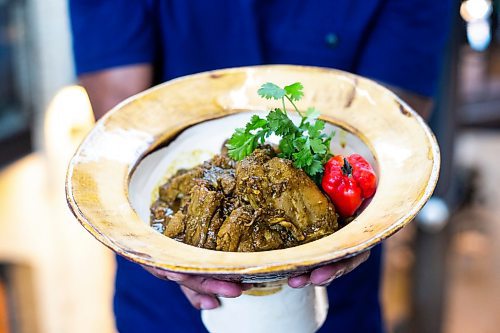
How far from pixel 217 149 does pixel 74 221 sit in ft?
8.52

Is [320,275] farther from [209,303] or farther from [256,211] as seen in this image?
[209,303]

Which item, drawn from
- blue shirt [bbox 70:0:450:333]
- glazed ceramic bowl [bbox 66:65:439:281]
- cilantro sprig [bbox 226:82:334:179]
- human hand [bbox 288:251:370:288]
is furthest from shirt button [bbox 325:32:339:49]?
human hand [bbox 288:251:370:288]

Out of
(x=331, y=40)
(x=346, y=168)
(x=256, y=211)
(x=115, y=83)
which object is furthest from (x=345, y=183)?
(x=115, y=83)

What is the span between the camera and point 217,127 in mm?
1377

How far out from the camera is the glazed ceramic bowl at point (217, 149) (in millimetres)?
938

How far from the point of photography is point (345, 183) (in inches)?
44.6

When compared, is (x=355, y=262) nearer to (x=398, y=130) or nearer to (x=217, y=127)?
(x=398, y=130)

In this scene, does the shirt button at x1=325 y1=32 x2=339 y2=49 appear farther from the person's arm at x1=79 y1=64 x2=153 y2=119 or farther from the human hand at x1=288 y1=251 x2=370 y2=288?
the human hand at x1=288 y1=251 x2=370 y2=288

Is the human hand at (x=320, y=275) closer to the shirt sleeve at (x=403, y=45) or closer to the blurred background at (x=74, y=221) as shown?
the shirt sleeve at (x=403, y=45)

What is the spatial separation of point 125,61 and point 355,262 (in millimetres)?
872

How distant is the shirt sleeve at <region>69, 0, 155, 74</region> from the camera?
1.68m

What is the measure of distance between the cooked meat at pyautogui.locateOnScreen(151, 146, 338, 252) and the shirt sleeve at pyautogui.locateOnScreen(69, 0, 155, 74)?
0.63 metres

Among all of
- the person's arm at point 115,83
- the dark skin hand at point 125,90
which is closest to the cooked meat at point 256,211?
the dark skin hand at point 125,90

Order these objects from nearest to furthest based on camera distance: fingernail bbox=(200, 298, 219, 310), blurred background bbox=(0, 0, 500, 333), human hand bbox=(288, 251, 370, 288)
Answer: human hand bbox=(288, 251, 370, 288), fingernail bbox=(200, 298, 219, 310), blurred background bbox=(0, 0, 500, 333)
